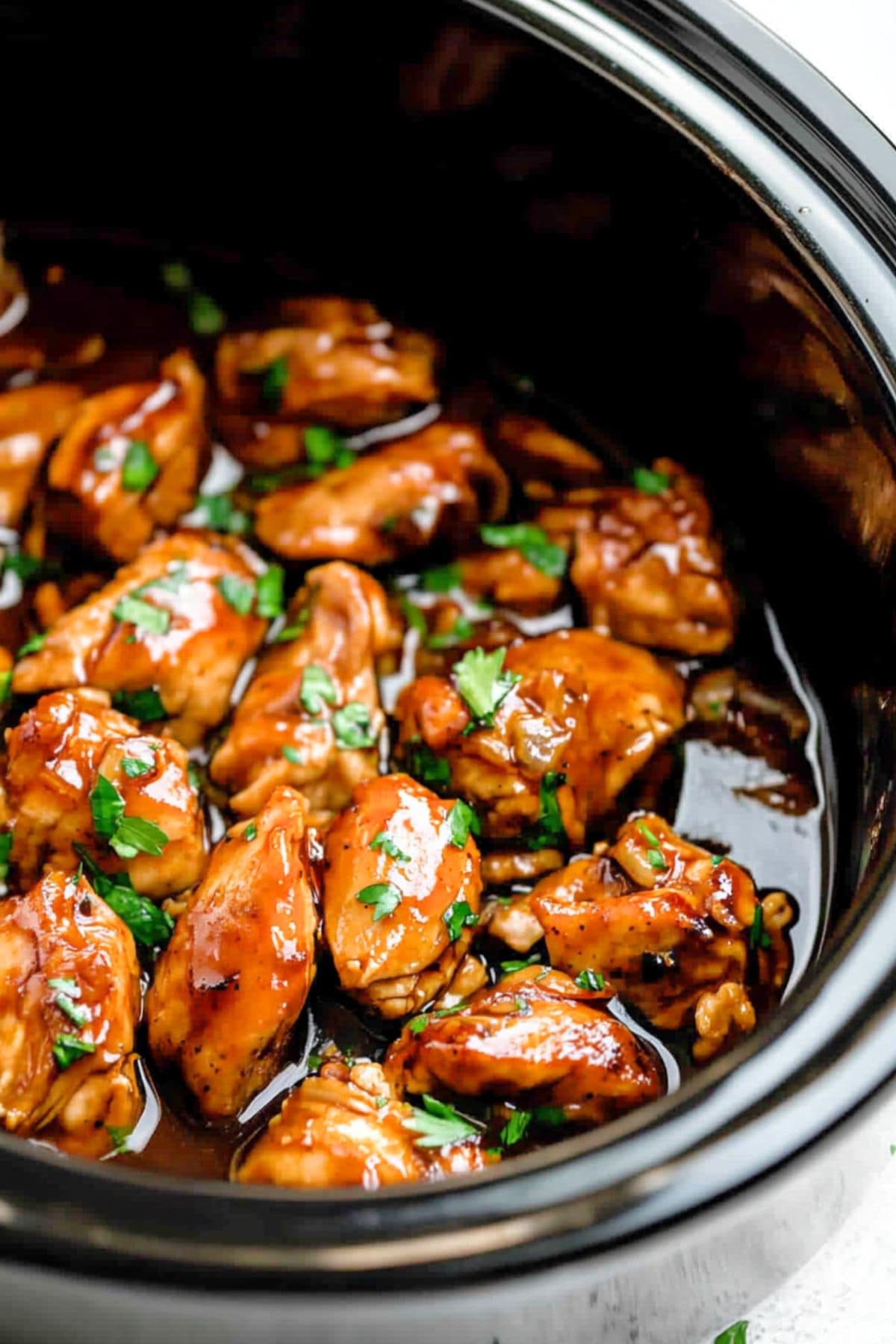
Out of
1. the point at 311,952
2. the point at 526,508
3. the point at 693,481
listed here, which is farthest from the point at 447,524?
the point at 311,952

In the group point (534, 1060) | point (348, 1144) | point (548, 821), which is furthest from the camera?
point (548, 821)

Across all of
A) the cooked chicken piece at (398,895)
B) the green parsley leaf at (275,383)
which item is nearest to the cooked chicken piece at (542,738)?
the cooked chicken piece at (398,895)

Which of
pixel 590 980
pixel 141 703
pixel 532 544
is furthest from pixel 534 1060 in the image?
pixel 532 544

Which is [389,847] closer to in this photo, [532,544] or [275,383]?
[532,544]

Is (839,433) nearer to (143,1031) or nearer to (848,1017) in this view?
(848,1017)

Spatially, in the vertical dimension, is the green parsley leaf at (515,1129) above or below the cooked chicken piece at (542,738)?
below

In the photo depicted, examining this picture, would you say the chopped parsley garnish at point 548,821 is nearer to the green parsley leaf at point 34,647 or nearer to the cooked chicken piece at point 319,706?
the cooked chicken piece at point 319,706

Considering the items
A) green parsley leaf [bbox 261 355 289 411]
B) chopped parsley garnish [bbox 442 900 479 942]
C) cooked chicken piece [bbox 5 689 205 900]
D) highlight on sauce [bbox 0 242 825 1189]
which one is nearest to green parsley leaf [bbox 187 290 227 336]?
highlight on sauce [bbox 0 242 825 1189]
